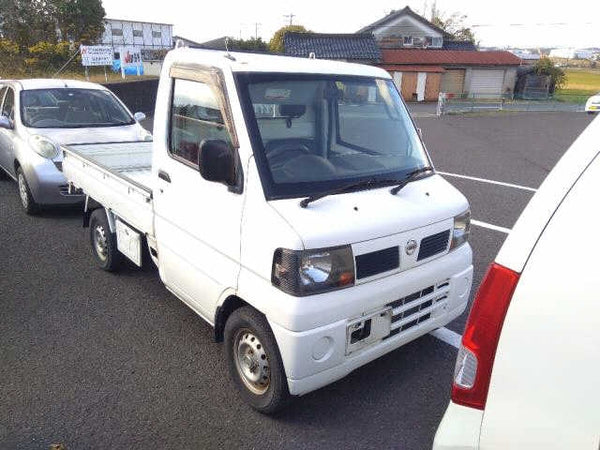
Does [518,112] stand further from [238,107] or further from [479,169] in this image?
[238,107]

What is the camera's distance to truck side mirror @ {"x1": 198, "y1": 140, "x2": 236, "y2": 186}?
248cm

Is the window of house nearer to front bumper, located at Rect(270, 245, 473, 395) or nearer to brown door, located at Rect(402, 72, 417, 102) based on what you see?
front bumper, located at Rect(270, 245, 473, 395)

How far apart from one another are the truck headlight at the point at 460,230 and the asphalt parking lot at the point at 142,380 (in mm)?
869

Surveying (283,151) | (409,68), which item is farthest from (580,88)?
(283,151)

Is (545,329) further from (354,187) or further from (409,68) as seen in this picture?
(409,68)

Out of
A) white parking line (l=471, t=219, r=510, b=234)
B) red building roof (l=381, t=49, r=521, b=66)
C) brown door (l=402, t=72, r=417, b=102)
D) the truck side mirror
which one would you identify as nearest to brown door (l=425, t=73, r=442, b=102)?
brown door (l=402, t=72, r=417, b=102)

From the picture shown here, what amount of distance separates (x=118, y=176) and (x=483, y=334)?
10.9ft

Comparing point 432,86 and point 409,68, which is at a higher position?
point 409,68

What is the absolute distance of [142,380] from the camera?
3061mm

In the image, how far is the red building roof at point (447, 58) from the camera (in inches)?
1407

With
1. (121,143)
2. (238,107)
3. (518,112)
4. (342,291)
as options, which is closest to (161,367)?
(342,291)

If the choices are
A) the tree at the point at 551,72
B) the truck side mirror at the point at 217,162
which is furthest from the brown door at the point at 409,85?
the truck side mirror at the point at 217,162

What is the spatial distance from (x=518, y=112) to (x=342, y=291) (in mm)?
26522

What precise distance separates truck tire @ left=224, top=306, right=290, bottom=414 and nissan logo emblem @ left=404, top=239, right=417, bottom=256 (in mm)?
891
